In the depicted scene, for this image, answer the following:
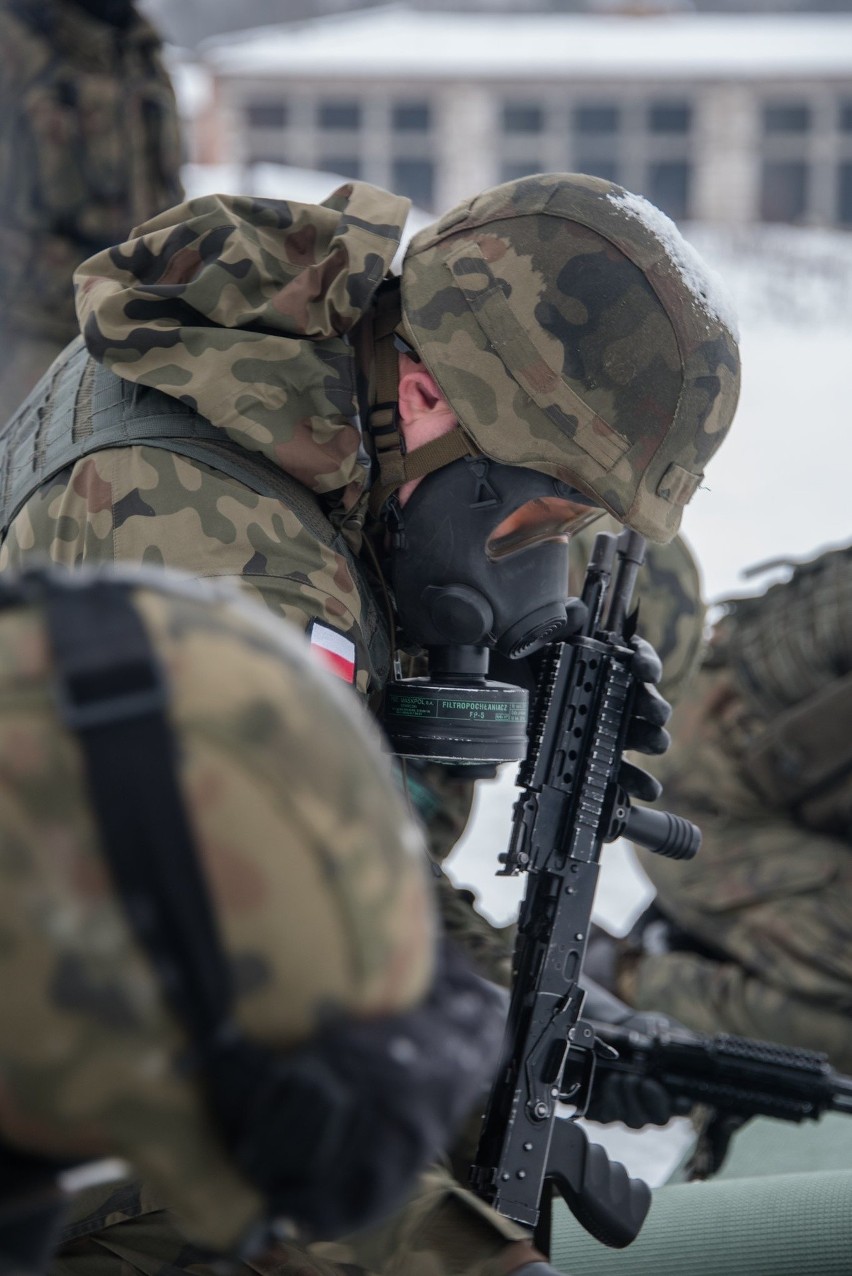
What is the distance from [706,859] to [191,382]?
248cm

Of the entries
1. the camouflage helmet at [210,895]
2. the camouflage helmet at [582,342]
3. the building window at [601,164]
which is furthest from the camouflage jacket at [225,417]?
the building window at [601,164]

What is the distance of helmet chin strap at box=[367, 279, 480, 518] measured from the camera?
2.00 m

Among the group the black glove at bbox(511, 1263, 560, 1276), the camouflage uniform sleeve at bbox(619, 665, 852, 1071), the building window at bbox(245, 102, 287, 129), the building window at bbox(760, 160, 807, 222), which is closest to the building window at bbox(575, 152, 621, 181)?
the building window at bbox(760, 160, 807, 222)

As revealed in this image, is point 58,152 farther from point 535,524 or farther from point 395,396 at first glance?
point 535,524

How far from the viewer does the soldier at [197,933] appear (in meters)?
0.77

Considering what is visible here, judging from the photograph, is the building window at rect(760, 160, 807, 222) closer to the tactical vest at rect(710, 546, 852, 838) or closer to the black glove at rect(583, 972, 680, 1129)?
the tactical vest at rect(710, 546, 852, 838)

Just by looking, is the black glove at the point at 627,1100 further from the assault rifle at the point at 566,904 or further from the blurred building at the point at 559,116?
the blurred building at the point at 559,116

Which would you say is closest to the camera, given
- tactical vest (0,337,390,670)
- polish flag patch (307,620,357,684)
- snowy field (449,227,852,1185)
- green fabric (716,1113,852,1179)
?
polish flag patch (307,620,357,684)

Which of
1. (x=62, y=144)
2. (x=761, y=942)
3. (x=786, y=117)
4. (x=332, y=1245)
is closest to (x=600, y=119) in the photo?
(x=786, y=117)

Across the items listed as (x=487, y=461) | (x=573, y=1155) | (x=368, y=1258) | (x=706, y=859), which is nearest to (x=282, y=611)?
(x=487, y=461)

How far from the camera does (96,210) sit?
468cm

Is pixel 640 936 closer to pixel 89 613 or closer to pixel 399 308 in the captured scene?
pixel 399 308

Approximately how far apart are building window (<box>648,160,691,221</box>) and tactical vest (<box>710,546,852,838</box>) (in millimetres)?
16830

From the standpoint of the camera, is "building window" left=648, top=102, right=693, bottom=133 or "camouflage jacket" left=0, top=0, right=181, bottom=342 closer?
"camouflage jacket" left=0, top=0, right=181, bottom=342
